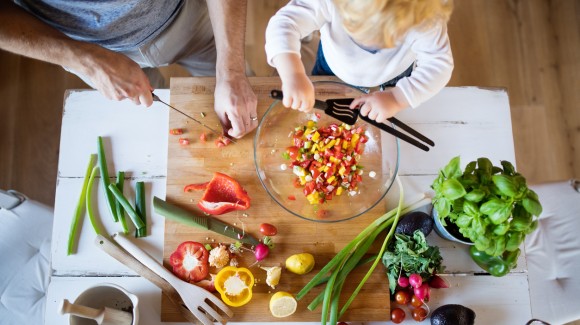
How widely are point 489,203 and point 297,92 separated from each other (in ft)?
1.79

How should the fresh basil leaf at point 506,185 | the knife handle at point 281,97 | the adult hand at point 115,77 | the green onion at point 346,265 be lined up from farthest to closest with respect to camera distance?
the adult hand at point 115,77
the green onion at point 346,265
the knife handle at point 281,97
the fresh basil leaf at point 506,185

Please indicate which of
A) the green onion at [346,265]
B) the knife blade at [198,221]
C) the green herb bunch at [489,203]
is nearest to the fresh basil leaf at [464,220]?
the green herb bunch at [489,203]

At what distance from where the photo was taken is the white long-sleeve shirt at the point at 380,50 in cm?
114

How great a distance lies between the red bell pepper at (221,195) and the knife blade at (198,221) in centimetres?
Answer: 4

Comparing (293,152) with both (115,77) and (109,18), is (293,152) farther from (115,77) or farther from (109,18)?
(109,18)

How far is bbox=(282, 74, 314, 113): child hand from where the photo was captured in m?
1.14

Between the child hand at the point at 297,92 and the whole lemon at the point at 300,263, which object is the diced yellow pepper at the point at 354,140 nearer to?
the child hand at the point at 297,92

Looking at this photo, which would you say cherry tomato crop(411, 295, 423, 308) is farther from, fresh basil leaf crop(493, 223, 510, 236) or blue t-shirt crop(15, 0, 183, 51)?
blue t-shirt crop(15, 0, 183, 51)

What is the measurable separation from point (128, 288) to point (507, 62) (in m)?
2.13

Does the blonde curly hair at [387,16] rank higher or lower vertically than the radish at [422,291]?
higher

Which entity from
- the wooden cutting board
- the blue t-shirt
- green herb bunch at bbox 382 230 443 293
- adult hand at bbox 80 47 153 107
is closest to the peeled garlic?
the wooden cutting board

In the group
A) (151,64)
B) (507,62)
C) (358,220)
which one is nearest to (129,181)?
(151,64)

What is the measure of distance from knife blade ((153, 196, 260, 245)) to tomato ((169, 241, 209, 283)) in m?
0.07

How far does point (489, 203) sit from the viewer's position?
3.07 feet
